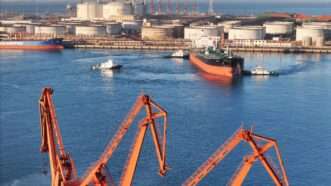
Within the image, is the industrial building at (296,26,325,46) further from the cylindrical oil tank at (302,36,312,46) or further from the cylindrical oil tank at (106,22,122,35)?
the cylindrical oil tank at (106,22,122,35)

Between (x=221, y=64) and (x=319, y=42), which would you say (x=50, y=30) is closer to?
(x=319, y=42)

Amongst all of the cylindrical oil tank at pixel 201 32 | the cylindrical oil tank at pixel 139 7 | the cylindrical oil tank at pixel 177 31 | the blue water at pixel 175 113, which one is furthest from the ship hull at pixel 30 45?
the cylindrical oil tank at pixel 139 7

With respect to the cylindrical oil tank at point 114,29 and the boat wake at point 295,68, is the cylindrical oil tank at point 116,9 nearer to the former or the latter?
the cylindrical oil tank at point 114,29

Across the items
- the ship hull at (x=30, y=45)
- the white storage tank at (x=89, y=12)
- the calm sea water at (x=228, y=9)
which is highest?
the calm sea water at (x=228, y=9)

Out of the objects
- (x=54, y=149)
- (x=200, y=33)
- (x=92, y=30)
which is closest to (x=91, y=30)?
(x=92, y=30)

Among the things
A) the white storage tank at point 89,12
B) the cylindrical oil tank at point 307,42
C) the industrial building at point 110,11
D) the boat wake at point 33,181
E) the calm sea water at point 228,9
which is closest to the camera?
the boat wake at point 33,181

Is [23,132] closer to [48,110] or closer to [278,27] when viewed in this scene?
[48,110]

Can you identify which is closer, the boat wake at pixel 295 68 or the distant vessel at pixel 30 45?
the boat wake at pixel 295 68

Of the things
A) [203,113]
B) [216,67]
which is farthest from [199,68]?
[203,113]
